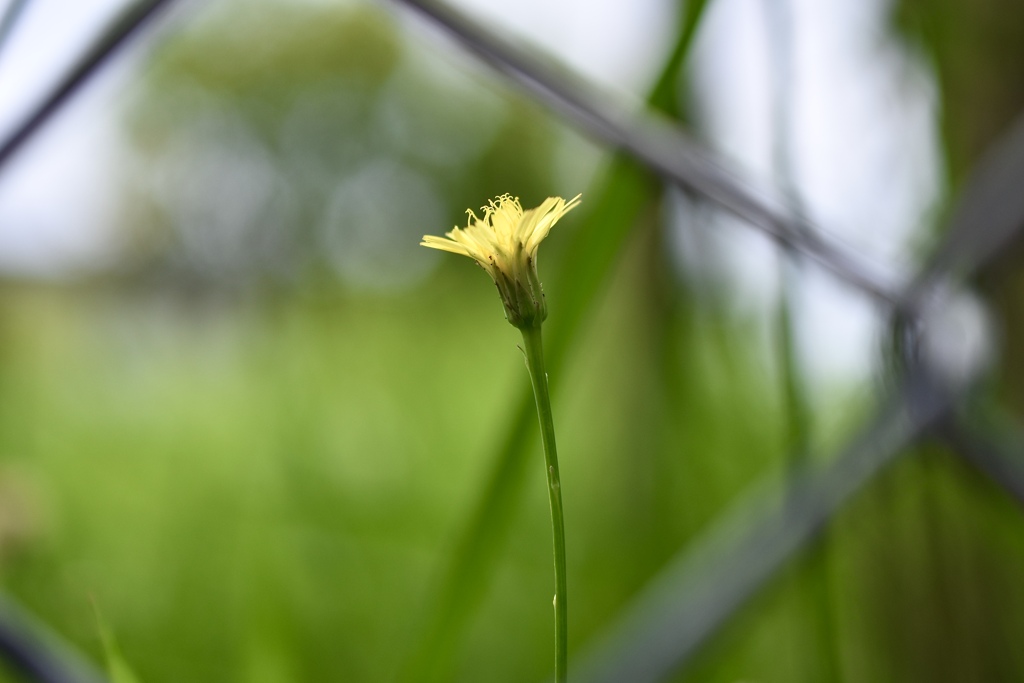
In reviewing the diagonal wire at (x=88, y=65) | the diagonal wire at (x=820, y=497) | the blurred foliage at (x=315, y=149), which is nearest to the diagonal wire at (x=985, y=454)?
the diagonal wire at (x=820, y=497)

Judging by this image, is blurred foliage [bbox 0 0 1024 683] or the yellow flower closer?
the yellow flower

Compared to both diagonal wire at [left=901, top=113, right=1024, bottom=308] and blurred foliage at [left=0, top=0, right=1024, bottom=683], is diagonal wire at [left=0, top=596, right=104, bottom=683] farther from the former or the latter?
diagonal wire at [left=901, top=113, right=1024, bottom=308]

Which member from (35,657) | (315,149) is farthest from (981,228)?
(315,149)

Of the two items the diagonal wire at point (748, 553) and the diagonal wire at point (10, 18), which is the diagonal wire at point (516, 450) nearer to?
the diagonal wire at point (748, 553)

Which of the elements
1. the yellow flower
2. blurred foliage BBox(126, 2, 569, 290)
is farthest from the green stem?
blurred foliage BBox(126, 2, 569, 290)

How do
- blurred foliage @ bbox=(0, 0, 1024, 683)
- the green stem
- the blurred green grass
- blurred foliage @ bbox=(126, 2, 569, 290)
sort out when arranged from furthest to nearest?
blurred foliage @ bbox=(126, 2, 569, 290), the blurred green grass, blurred foliage @ bbox=(0, 0, 1024, 683), the green stem

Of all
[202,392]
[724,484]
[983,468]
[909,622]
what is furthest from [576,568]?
[202,392]

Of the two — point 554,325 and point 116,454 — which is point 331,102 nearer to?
point 116,454

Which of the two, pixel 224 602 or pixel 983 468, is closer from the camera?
pixel 983 468
